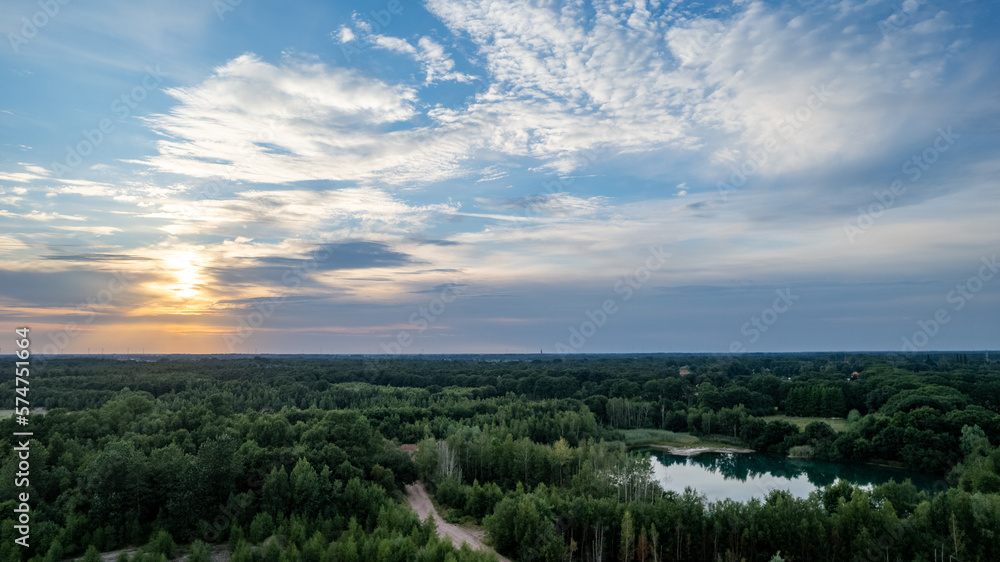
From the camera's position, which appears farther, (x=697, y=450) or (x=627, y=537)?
(x=697, y=450)

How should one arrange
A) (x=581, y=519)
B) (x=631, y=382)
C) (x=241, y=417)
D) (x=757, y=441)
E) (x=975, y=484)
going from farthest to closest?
(x=631, y=382) → (x=757, y=441) → (x=241, y=417) → (x=975, y=484) → (x=581, y=519)

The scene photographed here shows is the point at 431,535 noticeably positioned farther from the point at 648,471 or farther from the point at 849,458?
the point at 849,458

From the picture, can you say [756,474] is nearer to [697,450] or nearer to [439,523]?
[697,450]

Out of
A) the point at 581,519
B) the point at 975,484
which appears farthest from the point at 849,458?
the point at 581,519

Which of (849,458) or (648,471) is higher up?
(648,471)

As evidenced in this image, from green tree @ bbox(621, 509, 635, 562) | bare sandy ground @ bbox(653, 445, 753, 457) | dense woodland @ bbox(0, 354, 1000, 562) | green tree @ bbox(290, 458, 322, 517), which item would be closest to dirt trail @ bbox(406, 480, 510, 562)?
dense woodland @ bbox(0, 354, 1000, 562)

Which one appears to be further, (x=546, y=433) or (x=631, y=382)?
(x=631, y=382)

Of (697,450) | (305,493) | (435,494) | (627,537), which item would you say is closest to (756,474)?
(697,450)
